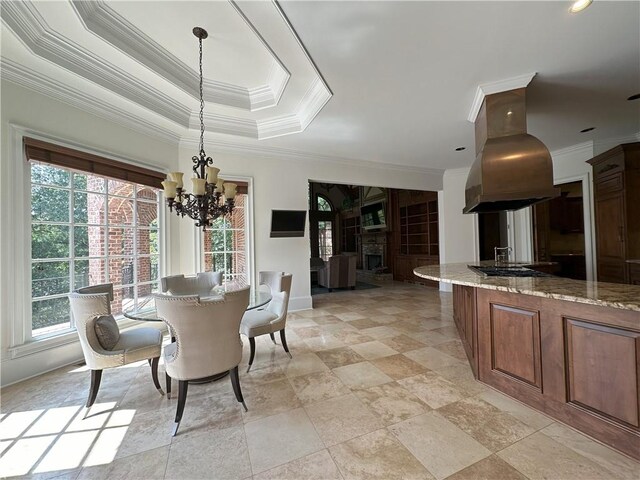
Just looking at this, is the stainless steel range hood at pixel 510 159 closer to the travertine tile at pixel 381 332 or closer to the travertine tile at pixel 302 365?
the travertine tile at pixel 381 332

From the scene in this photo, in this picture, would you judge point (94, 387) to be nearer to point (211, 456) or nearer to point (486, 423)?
point (211, 456)

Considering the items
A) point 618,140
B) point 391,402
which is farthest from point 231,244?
point 618,140

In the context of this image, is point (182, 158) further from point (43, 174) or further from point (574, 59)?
point (574, 59)

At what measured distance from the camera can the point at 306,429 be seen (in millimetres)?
1715

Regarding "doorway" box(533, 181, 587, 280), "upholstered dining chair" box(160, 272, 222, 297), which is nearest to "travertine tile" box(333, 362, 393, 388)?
"upholstered dining chair" box(160, 272, 222, 297)

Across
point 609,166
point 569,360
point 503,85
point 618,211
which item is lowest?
point 569,360

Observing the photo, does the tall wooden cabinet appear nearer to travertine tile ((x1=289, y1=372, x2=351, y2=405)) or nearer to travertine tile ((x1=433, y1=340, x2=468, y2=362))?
travertine tile ((x1=433, y1=340, x2=468, y2=362))

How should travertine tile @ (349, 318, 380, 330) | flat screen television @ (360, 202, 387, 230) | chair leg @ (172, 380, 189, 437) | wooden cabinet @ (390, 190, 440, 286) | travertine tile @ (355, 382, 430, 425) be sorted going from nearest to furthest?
chair leg @ (172, 380, 189, 437), travertine tile @ (355, 382, 430, 425), travertine tile @ (349, 318, 380, 330), wooden cabinet @ (390, 190, 440, 286), flat screen television @ (360, 202, 387, 230)

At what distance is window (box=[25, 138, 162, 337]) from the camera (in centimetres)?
261

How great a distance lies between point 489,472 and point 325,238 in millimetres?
9943

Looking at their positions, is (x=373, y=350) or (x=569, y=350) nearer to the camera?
(x=569, y=350)

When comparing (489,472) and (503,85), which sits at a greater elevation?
(503,85)

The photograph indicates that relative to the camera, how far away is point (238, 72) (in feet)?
9.48

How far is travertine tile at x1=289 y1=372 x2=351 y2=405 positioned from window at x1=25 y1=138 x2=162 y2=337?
2650mm
